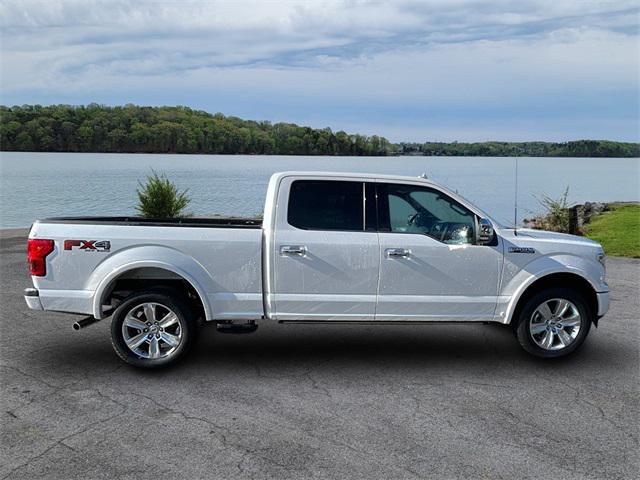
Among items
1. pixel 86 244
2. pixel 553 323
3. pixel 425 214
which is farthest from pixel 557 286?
pixel 86 244

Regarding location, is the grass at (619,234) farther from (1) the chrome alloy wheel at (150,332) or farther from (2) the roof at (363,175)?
(1) the chrome alloy wheel at (150,332)

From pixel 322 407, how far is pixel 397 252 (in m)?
1.82

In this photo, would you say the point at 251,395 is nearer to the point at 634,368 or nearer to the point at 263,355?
the point at 263,355

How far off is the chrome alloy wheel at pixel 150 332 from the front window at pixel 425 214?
93.1 inches

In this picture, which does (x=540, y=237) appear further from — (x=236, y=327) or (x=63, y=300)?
(x=63, y=300)

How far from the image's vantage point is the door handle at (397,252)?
642 cm

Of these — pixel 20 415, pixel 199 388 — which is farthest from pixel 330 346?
pixel 20 415

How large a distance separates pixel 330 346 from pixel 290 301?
3.83ft

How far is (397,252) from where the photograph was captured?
6.42 m

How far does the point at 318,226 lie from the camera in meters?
6.49

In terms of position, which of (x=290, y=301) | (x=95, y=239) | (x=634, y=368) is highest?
(x=95, y=239)

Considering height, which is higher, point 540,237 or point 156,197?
point 540,237

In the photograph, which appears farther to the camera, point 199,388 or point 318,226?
point 318,226

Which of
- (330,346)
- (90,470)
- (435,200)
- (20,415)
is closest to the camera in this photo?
(90,470)
